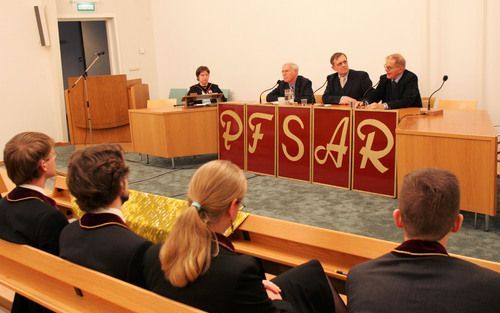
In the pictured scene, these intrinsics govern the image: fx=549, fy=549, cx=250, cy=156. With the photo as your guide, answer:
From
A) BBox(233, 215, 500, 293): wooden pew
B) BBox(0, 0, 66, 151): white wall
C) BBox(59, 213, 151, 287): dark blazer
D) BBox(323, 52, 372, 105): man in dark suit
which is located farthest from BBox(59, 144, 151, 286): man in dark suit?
BBox(0, 0, 66, 151): white wall

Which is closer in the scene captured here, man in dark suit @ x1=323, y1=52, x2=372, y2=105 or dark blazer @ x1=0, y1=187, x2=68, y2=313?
dark blazer @ x1=0, y1=187, x2=68, y2=313

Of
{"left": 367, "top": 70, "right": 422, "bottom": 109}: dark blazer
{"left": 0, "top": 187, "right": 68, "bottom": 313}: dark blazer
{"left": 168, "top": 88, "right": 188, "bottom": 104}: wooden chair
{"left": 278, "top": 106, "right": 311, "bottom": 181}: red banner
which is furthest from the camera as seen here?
{"left": 168, "top": 88, "right": 188, "bottom": 104}: wooden chair

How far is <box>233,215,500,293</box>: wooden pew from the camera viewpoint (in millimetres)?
2178

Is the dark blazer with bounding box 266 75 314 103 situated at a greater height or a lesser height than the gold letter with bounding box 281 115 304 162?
greater

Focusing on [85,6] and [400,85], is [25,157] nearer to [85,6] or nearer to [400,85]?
[400,85]

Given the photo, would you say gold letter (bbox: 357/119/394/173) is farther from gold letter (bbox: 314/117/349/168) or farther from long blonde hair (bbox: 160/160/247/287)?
long blonde hair (bbox: 160/160/247/287)

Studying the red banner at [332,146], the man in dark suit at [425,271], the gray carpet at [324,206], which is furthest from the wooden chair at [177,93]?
the man in dark suit at [425,271]

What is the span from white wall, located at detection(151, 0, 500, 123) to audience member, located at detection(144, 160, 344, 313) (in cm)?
574

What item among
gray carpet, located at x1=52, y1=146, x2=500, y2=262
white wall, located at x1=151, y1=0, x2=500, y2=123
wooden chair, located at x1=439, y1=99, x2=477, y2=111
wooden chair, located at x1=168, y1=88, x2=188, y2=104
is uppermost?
white wall, located at x1=151, y1=0, x2=500, y2=123

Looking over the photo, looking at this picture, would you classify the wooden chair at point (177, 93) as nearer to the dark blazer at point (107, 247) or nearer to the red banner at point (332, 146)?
the red banner at point (332, 146)

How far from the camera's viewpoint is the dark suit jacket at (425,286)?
1421mm

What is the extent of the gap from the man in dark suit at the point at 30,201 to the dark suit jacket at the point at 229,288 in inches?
37.3

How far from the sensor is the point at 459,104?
251 inches

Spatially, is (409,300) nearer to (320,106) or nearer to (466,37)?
(320,106)
